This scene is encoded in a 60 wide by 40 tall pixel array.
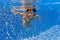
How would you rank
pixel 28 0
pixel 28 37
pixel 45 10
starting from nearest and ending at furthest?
1. pixel 28 0
2. pixel 45 10
3. pixel 28 37

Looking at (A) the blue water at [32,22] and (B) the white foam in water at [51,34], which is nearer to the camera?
(A) the blue water at [32,22]

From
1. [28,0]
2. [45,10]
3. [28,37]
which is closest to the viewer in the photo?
[28,0]

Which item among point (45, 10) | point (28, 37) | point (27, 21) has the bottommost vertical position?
point (27, 21)

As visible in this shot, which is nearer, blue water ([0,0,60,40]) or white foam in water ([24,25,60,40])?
blue water ([0,0,60,40])

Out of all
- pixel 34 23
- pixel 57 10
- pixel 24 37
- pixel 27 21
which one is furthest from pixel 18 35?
pixel 27 21

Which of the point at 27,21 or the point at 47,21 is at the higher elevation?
the point at 47,21

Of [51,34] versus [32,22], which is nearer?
[32,22]

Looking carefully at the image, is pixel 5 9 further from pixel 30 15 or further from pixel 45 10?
pixel 30 15

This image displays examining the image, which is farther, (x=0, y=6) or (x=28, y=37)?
(x=28, y=37)
